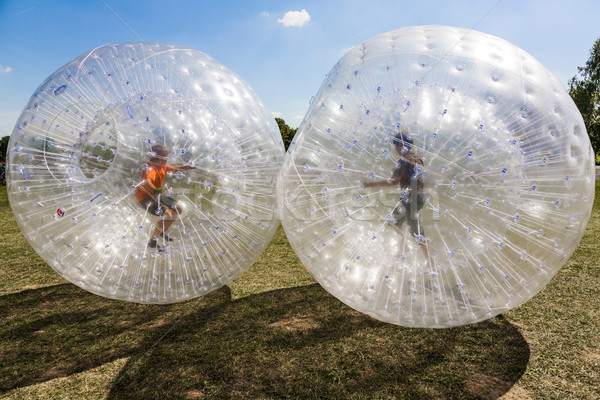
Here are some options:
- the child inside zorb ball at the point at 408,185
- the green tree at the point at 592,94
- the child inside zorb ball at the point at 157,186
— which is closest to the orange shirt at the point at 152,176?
the child inside zorb ball at the point at 157,186

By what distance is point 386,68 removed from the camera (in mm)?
2168

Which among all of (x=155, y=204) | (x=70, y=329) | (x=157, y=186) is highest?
(x=157, y=186)

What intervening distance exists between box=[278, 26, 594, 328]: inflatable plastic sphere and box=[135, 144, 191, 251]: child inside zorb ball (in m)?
0.90

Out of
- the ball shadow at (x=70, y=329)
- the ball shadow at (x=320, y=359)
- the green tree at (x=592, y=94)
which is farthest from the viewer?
the green tree at (x=592, y=94)

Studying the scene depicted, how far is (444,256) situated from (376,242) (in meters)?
0.36

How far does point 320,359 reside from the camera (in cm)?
256

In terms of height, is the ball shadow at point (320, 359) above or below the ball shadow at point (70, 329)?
above

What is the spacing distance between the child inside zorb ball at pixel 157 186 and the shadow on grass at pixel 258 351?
1.01 metres

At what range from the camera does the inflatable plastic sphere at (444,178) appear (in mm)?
1990

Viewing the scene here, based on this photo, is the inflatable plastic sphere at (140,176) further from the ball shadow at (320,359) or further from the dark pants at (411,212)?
the dark pants at (411,212)

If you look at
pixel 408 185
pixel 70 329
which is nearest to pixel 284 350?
pixel 408 185

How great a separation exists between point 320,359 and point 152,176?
1645 millimetres

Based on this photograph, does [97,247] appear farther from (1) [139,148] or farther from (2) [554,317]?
(2) [554,317]

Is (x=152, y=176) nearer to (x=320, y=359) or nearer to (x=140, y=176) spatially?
(x=140, y=176)
